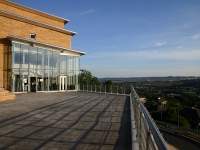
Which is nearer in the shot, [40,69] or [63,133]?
[63,133]

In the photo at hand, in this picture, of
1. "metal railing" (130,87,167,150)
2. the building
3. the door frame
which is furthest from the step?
"metal railing" (130,87,167,150)

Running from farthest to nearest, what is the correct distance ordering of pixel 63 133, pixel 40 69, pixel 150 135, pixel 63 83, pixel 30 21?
pixel 63 83 < pixel 30 21 < pixel 40 69 < pixel 63 133 < pixel 150 135

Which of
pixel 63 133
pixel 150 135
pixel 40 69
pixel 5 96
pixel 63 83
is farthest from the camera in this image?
A: pixel 63 83

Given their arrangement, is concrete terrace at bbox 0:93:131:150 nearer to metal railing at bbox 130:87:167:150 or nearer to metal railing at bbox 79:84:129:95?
metal railing at bbox 130:87:167:150

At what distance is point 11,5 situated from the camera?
102 ft

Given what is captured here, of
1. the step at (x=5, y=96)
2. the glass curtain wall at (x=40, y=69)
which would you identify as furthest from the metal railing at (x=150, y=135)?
the glass curtain wall at (x=40, y=69)

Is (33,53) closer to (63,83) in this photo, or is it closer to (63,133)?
(63,83)

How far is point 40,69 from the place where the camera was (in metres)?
29.6

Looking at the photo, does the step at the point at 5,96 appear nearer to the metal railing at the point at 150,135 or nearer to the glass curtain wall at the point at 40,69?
the glass curtain wall at the point at 40,69

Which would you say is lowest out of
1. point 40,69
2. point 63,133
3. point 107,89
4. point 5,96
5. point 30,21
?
point 63,133

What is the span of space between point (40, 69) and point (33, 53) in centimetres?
197

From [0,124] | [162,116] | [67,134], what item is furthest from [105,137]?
[162,116]

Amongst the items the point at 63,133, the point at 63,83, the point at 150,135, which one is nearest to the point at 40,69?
the point at 63,83

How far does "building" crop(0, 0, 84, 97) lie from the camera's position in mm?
26391
